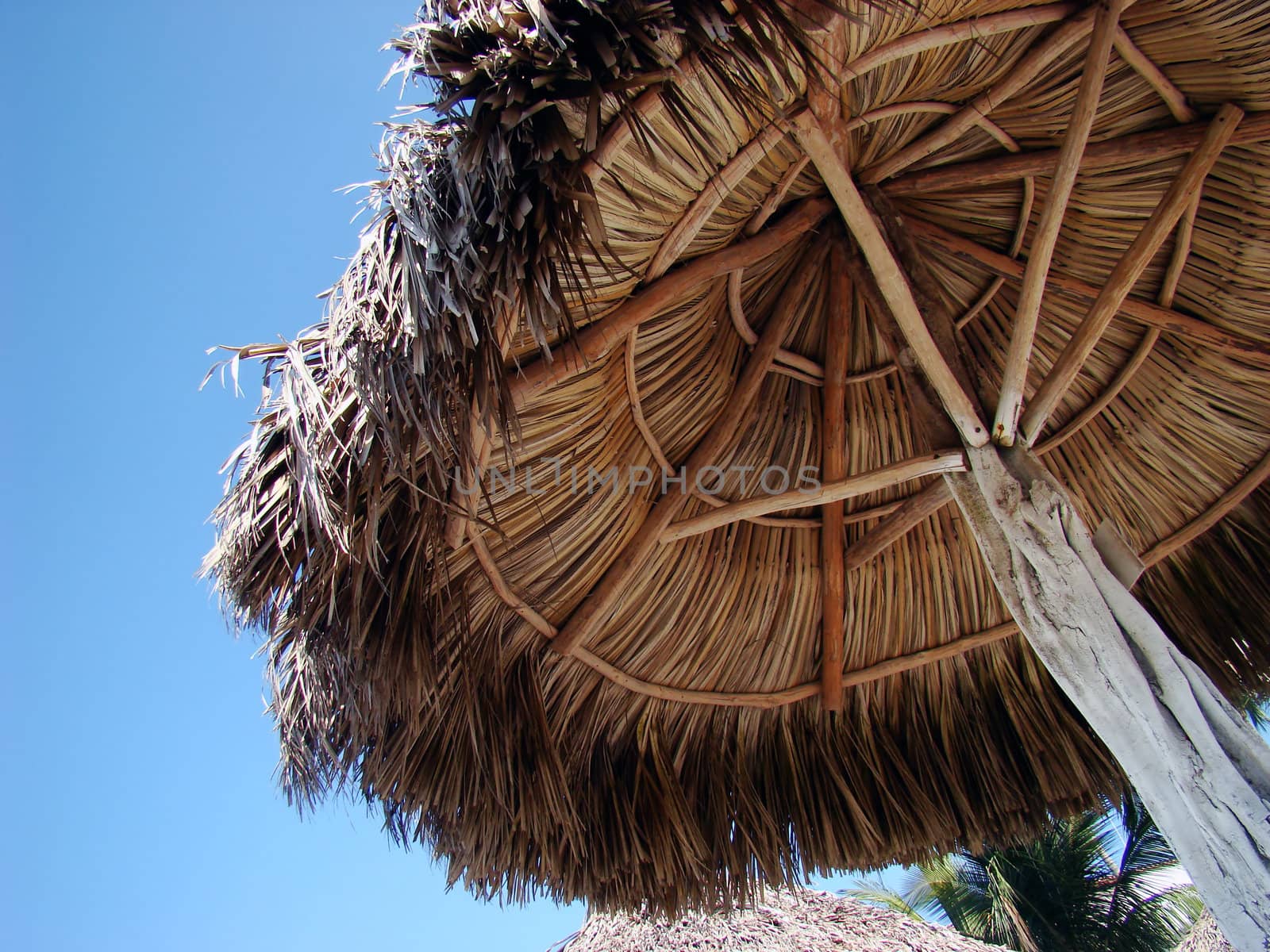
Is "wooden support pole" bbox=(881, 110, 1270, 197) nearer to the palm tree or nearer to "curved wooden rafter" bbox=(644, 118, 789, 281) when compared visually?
"curved wooden rafter" bbox=(644, 118, 789, 281)

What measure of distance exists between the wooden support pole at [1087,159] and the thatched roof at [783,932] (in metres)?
3.30

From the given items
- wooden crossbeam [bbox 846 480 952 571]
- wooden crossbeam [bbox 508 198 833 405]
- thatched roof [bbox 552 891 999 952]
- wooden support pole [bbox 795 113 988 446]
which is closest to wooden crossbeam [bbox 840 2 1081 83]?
wooden support pole [bbox 795 113 988 446]

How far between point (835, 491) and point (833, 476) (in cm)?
66

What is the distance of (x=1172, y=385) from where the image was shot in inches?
122

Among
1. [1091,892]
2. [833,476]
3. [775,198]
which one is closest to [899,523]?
[833,476]

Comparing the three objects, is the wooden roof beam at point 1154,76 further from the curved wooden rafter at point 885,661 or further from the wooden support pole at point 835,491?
the curved wooden rafter at point 885,661

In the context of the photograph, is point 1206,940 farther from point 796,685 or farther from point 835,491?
point 835,491

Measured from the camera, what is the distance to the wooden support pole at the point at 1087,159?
2428mm

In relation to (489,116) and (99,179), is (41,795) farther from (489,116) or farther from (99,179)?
(489,116)

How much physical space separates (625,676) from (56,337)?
5.34 meters

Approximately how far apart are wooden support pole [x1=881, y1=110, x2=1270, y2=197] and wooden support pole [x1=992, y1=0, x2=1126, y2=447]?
453mm

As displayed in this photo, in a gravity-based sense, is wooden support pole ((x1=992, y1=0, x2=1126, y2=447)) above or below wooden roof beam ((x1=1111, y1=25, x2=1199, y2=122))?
below

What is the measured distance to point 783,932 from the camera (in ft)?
14.7

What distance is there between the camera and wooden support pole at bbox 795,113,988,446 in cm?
218
